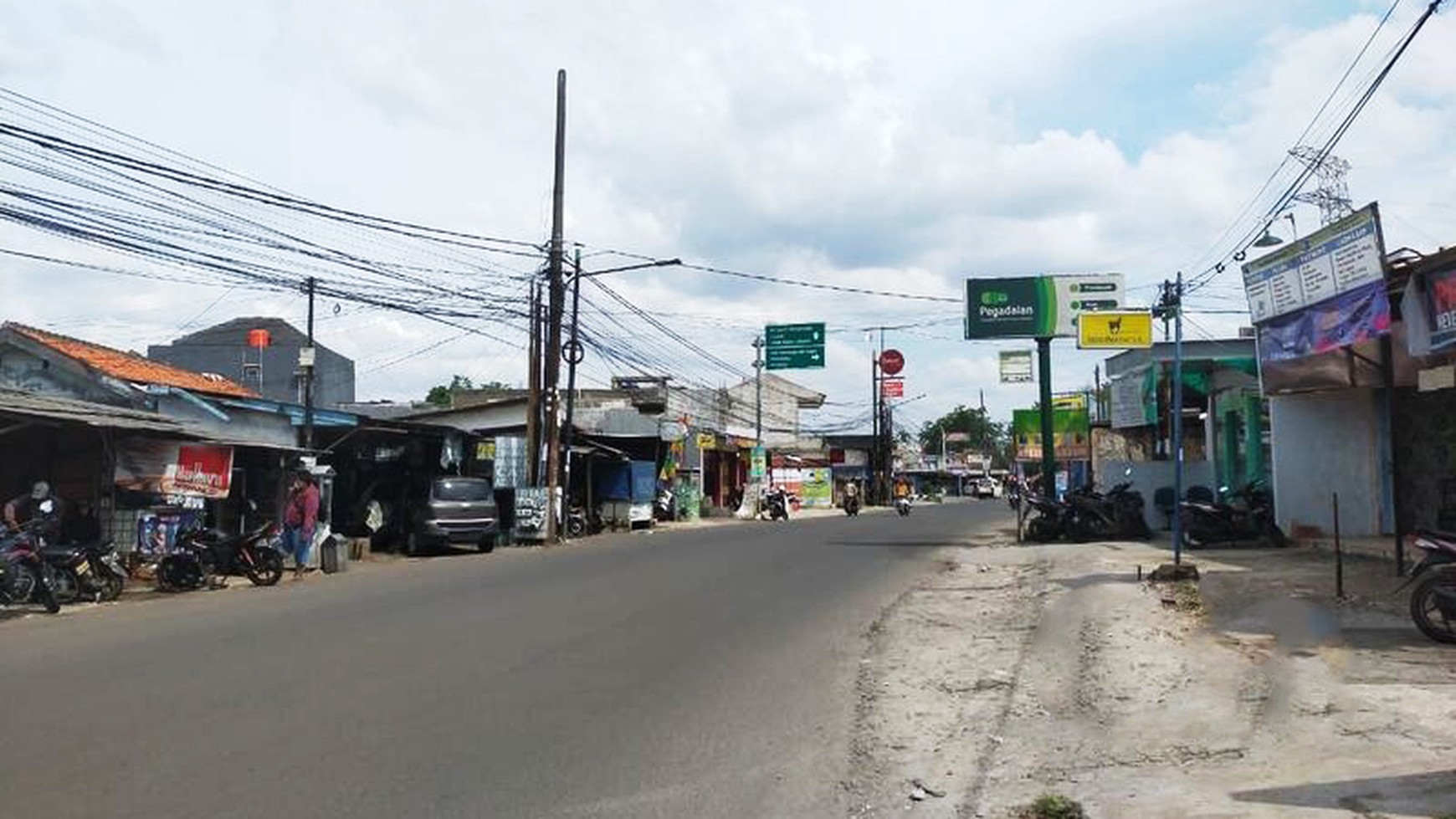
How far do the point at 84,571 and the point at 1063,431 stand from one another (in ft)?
154

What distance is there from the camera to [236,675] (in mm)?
9594

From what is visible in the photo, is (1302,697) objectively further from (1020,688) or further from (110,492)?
(110,492)

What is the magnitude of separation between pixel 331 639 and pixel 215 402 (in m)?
12.6

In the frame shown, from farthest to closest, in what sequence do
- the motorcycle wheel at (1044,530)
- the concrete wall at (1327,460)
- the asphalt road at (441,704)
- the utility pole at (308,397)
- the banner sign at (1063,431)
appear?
the banner sign at (1063,431) → the motorcycle wheel at (1044,530) → the utility pole at (308,397) → the concrete wall at (1327,460) → the asphalt road at (441,704)

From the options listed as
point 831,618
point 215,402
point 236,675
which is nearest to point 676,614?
point 831,618

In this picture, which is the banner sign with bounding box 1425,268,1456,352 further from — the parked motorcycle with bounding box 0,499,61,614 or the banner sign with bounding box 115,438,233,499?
the banner sign with bounding box 115,438,233,499

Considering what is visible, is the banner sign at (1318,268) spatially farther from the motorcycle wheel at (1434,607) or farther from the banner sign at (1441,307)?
the motorcycle wheel at (1434,607)

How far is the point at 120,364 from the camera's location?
1008 inches

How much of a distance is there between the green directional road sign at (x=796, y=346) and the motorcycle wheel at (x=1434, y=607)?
3262cm

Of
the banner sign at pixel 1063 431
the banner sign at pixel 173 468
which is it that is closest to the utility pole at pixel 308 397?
the banner sign at pixel 173 468

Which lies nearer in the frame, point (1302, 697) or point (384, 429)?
point (1302, 697)

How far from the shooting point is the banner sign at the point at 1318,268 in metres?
14.6

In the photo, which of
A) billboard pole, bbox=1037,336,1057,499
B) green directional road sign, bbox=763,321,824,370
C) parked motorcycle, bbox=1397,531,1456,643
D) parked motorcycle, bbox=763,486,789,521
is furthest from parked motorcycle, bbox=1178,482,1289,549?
parked motorcycle, bbox=763,486,789,521

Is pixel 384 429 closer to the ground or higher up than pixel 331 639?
higher up
